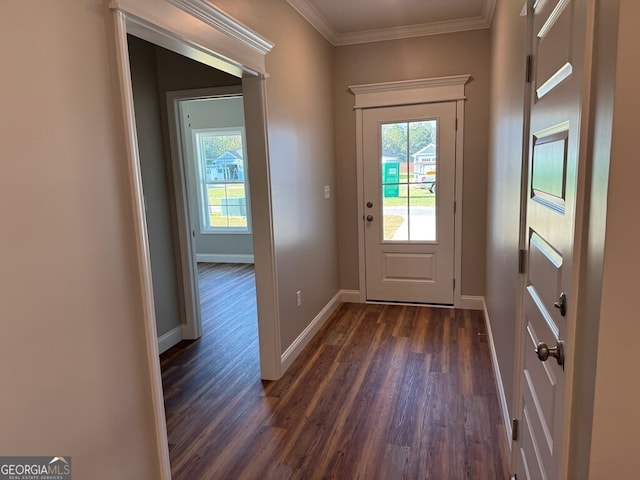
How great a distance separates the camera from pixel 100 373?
1464 mm

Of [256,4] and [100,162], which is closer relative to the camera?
[100,162]

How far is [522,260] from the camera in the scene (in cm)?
Answer: 177

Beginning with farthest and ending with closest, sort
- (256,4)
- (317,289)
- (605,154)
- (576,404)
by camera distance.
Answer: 1. (317,289)
2. (256,4)
3. (576,404)
4. (605,154)

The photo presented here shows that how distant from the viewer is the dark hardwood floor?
2121mm

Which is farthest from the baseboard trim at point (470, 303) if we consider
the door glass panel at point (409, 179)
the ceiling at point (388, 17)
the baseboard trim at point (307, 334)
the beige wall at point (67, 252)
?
the beige wall at point (67, 252)

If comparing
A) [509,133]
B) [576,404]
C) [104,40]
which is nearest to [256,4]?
[104,40]

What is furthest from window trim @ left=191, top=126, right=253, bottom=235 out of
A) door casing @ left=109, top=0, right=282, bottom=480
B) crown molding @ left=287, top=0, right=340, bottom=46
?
door casing @ left=109, top=0, right=282, bottom=480

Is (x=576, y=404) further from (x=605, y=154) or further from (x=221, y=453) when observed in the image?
(x=221, y=453)

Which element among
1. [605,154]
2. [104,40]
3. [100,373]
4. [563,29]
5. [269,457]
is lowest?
[269,457]

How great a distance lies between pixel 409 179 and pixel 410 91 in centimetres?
83

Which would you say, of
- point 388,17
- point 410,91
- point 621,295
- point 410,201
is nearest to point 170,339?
point 410,201

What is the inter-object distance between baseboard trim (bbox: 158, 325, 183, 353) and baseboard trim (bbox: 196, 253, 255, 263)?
3.38m

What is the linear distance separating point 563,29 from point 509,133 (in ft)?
4.11

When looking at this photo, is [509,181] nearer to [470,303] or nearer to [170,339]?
[470,303]
